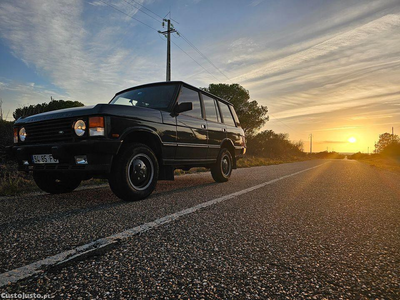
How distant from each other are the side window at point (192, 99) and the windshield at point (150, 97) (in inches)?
8.8

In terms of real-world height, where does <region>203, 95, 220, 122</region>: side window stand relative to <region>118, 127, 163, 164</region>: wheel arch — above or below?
above

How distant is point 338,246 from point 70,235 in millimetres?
2122

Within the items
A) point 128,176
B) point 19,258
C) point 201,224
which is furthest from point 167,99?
point 19,258

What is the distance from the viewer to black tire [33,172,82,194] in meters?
3.84

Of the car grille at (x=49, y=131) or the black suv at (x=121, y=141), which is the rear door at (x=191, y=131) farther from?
the car grille at (x=49, y=131)

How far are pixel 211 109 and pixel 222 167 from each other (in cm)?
141

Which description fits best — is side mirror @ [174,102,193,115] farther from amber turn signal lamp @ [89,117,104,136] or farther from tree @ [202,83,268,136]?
tree @ [202,83,268,136]

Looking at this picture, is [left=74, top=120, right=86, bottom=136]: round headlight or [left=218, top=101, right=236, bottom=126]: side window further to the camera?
[left=218, top=101, right=236, bottom=126]: side window

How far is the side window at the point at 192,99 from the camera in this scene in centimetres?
470

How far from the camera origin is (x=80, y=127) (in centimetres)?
310

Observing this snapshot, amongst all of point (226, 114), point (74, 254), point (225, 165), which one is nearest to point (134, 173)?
point (74, 254)

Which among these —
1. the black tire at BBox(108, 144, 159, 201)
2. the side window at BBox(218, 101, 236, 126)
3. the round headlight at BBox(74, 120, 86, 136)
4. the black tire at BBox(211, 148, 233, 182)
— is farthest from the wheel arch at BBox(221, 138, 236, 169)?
the round headlight at BBox(74, 120, 86, 136)

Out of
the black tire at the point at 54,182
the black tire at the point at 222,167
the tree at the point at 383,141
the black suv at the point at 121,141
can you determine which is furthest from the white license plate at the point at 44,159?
the tree at the point at 383,141

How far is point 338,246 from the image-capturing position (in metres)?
A: 1.89
